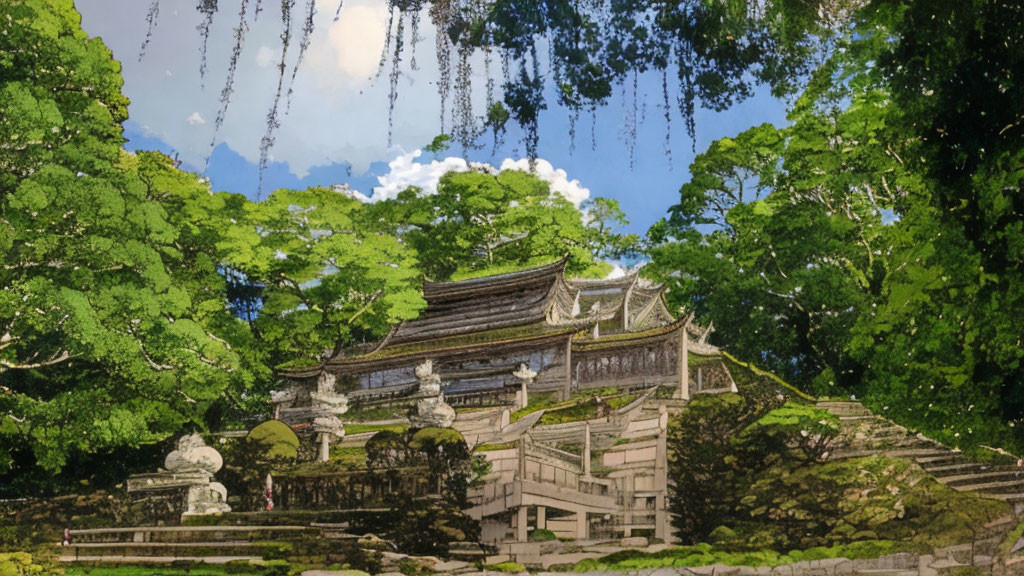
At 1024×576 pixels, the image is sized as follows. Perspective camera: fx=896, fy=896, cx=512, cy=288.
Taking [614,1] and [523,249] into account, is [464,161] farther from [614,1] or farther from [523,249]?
[614,1]

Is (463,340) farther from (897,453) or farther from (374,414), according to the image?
(897,453)

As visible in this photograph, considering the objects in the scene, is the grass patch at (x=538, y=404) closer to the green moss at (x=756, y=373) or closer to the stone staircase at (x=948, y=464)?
the green moss at (x=756, y=373)

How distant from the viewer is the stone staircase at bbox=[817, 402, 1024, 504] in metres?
5.96

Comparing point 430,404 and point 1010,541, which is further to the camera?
point 430,404

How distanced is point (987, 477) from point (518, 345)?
3.32 m

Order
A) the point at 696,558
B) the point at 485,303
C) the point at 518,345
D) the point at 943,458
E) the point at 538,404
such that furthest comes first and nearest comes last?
the point at 485,303 → the point at 518,345 → the point at 538,404 → the point at 943,458 → the point at 696,558

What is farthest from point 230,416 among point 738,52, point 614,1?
point 738,52

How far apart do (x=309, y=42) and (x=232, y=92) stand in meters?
0.72

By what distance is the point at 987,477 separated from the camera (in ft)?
19.6

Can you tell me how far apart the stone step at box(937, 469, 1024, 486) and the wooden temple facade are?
5.84ft

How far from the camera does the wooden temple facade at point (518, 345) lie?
21.0 ft

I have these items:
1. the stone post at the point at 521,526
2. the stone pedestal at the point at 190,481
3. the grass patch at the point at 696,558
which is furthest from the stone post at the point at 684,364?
the stone pedestal at the point at 190,481

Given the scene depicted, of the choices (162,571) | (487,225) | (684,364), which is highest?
(487,225)

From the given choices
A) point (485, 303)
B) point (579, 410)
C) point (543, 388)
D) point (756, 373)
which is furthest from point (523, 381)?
point (756, 373)
